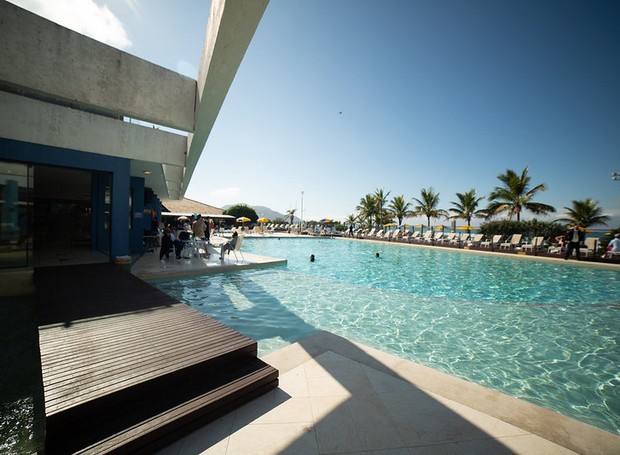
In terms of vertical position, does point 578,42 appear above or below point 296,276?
above

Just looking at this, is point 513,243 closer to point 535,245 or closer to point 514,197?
point 535,245

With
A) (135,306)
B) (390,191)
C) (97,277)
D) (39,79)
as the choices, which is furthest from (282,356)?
(390,191)

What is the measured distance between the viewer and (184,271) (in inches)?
316

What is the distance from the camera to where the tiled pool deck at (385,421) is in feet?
6.31

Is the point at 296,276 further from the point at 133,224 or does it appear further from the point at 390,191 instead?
the point at 390,191

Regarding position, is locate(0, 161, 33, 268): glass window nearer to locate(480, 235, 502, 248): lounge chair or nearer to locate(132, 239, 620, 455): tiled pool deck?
locate(132, 239, 620, 455): tiled pool deck

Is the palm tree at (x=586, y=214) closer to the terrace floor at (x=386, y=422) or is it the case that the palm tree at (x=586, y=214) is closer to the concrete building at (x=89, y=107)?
the terrace floor at (x=386, y=422)

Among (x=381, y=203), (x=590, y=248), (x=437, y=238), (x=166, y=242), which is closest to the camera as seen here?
(x=166, y=242)

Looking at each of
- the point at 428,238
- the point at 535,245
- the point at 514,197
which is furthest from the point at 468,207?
the point at 535,245

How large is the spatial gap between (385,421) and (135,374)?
2207 millimetres

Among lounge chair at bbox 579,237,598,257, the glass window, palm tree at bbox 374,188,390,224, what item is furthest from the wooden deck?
palm tree at bbox 374,188,390,224

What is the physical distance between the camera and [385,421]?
2.18m

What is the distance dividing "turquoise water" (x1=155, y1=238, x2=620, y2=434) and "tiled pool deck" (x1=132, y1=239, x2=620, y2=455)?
1.30 meters

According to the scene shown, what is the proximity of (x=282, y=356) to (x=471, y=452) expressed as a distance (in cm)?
214
